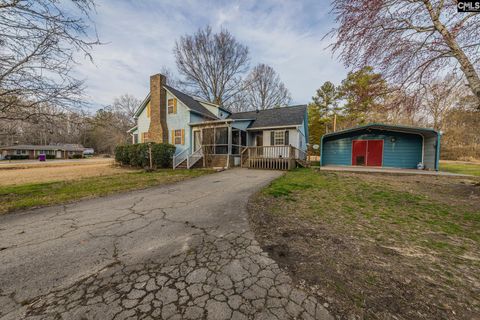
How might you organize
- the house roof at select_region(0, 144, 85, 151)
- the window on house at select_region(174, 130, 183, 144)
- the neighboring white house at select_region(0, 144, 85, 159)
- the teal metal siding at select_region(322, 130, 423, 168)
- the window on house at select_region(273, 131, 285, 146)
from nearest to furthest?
the teal metal siding at select_region(322, 130, 423, 168)
the window on house at select_region(273, 131, 285, 146)
the window on house at select_region(174, 130, 183, 144)
the neighboring white house at select_region(0, 144, 85, 159)
the house roof at select_region(0, 144, 85, 151)

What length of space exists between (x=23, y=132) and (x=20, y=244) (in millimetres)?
4309

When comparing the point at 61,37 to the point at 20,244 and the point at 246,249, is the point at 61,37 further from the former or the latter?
the point at 246,249

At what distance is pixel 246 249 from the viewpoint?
260cm

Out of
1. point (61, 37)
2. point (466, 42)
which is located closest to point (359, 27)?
point (466, 42)

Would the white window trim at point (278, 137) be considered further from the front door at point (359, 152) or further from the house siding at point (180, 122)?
the house siding at point (180, 122)

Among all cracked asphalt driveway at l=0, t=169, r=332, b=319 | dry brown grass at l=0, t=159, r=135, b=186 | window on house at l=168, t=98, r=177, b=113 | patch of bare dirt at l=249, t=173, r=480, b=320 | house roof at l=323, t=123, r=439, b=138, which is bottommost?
dry brown grass at l=0, t=159, r=135, b=186

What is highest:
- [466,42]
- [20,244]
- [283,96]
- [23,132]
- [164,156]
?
[283,96]

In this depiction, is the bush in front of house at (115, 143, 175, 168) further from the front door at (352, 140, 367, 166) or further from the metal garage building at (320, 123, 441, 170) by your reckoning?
the front door at (352, 140, 367, 166)

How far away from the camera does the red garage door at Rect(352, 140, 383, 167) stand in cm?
1384

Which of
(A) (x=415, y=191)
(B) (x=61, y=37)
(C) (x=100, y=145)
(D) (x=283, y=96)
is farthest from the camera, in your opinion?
(C) (x=100, y=145)

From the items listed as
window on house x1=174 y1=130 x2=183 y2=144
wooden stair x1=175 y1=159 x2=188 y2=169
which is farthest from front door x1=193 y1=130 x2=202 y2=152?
wooden stair x1=175 y1=159 x2=188 y2=169

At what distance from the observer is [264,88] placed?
27062mm

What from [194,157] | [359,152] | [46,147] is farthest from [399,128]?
[46,147]

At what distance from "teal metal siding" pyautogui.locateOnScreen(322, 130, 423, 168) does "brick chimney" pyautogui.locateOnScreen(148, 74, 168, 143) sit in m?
14.0
